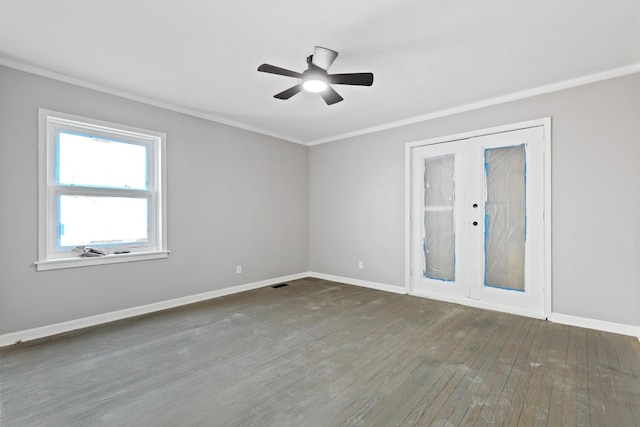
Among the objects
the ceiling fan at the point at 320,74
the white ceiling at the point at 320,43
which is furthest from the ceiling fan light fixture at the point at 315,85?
the white ceiling at the point at 320,43

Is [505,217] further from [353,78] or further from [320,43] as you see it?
[320,43]

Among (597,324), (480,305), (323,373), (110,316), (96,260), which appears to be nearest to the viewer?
(323,373)

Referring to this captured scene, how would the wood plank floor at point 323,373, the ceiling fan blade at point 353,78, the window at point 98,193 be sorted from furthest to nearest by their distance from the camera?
the window at point 98,193, the ceiling fan blade at point 353,78, the wood plank floor at point 323,373

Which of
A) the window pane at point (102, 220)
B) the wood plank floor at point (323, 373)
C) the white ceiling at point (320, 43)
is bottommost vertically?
the wood plank floor at point (323, 373)

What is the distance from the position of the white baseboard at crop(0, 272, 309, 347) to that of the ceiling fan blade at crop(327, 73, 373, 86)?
3.33 m

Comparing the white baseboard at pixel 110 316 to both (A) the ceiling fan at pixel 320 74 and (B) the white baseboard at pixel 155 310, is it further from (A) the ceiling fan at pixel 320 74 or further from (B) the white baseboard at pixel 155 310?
(A) the ceiling fan at pixel 320 74

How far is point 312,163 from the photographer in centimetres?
587

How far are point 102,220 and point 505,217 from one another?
189 inches

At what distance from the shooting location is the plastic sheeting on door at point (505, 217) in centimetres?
365

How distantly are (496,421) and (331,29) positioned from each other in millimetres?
2849

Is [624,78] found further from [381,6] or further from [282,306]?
[282,306]

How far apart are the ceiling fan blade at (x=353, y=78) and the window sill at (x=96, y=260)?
9.70ft

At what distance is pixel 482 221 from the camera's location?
3916 mm

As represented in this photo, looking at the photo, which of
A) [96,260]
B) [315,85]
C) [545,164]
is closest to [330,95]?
[315,85]
